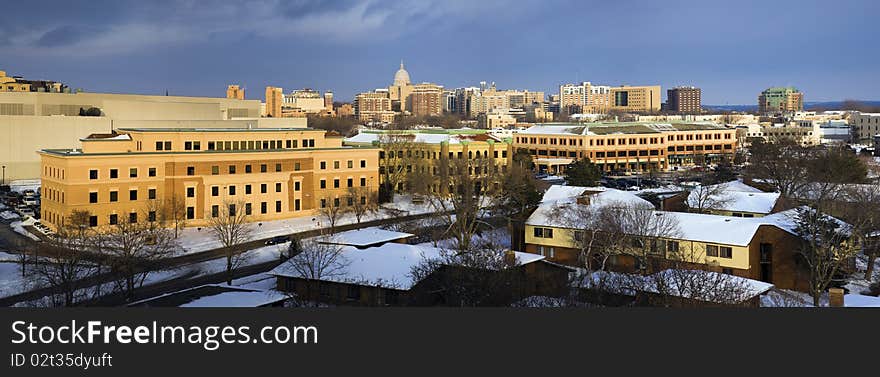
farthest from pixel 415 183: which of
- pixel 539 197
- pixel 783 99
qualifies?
pixel 783 99

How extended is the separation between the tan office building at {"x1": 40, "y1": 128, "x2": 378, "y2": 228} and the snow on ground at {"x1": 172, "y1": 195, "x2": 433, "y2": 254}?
864 millimetres

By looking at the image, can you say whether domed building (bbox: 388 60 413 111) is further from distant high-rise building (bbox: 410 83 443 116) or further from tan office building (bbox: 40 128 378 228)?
tan office building (bbox: 40 128 378 228)

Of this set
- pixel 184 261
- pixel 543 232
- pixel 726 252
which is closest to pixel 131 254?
pixel 184 261

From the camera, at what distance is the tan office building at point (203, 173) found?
80.4ft

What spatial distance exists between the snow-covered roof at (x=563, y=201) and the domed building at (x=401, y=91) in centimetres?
12674

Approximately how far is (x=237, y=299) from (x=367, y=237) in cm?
719

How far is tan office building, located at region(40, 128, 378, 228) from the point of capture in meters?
24.5

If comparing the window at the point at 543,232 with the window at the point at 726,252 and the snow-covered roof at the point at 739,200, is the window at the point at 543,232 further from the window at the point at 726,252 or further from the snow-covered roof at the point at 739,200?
the snow-covered roof at the point at 739,200

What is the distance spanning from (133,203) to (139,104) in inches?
786

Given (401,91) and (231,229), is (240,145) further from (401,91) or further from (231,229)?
(401,91)

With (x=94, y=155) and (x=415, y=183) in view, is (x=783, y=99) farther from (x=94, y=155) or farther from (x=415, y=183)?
(x=94, y=155)

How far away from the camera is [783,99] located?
144250 mm

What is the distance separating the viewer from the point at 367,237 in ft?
67.7

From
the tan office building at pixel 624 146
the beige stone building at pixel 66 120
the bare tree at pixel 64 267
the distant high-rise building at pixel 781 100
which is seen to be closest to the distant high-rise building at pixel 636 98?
the distant high-rise building at pixel 781 100
